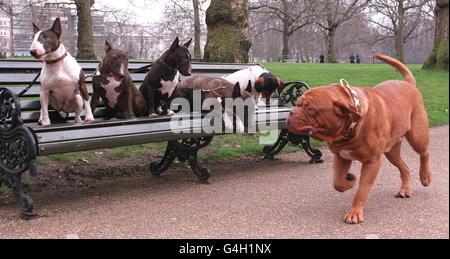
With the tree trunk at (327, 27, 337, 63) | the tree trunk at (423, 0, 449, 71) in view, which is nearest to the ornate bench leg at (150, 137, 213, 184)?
the tree trunk at (423, 0, 449, 71)

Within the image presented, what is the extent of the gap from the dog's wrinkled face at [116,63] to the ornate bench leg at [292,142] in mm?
2634

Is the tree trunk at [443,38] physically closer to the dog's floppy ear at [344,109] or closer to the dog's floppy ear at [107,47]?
the dog's floppy ear at [344,109]

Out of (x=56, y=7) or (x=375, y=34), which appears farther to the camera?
(x=56, y=7)

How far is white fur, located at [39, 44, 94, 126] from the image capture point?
4.05 metres

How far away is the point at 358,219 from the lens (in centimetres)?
334

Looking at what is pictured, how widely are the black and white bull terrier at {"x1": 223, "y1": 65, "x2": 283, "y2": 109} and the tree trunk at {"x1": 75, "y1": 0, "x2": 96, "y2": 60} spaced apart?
32.7 ft

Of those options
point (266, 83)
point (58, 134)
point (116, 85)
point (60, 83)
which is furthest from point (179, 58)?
point (58, 134)

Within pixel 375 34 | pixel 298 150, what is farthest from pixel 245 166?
pixel 375 34

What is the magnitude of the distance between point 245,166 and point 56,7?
1478cm

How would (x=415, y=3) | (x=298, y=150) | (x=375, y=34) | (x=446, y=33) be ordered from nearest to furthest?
(x=446, y=33) < (x=415, y=3) < (x=375, y=34) < (x=298, y=150)

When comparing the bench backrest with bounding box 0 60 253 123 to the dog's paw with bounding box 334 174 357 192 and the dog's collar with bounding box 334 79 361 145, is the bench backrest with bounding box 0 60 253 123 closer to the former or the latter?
the dog's paw with bounding box 334 174 357 192

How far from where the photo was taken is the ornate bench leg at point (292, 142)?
593 cm
